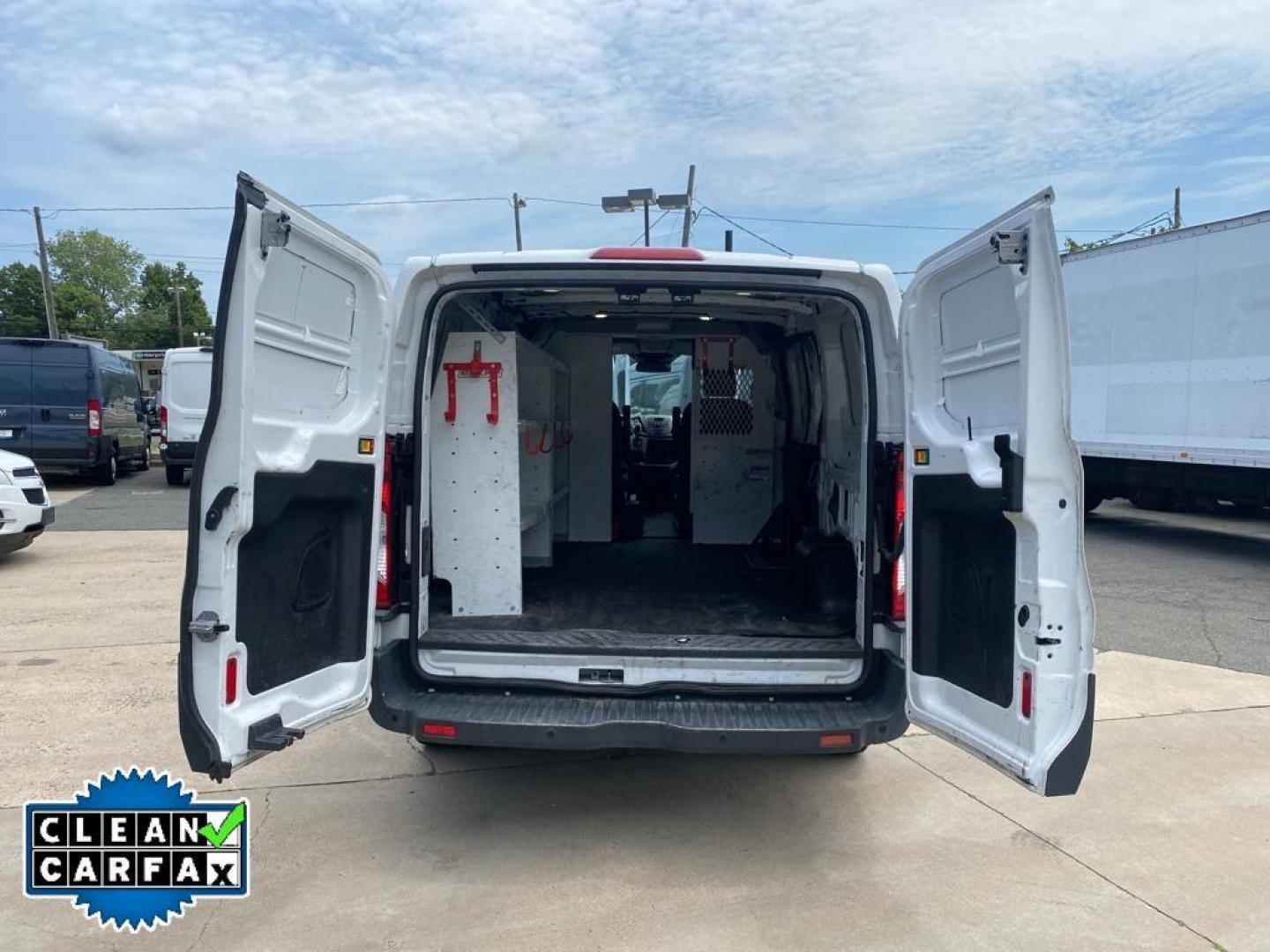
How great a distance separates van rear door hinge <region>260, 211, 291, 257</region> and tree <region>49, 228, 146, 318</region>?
3021 inches

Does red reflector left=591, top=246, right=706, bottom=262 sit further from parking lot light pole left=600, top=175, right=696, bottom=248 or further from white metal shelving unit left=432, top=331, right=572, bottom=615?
parking lot light pole left=600, top=175, right=696, bottom=248

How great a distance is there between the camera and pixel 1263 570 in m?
9.29

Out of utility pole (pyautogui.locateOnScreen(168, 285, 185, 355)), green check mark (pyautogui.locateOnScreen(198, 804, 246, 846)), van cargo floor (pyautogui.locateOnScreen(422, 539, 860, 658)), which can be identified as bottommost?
green check mark (pyautogui.locateOnScreen(198, 804, 246, 846))

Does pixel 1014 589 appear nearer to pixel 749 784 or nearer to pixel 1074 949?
pixel 1074 949

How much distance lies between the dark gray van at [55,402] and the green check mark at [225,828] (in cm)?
1327

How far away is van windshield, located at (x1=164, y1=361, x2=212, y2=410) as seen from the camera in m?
14.7

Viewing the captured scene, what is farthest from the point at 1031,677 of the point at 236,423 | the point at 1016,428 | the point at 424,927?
the point at 236,423

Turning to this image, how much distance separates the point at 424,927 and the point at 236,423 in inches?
67.5

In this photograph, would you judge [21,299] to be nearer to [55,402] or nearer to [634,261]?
[55,402]

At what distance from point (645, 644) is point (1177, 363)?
8632 mm

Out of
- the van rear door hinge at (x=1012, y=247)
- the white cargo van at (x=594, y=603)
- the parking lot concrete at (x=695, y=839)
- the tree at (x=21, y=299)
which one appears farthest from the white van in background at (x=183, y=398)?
the tree at (x=21, y=299)

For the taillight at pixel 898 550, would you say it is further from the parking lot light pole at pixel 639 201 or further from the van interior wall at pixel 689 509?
the parking lot light pole at pixel 639 201

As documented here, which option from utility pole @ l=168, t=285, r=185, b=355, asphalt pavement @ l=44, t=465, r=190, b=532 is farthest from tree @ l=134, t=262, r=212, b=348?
asphalt pavement @ l=44, t=465, r=190, b=532

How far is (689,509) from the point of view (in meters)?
7.82
